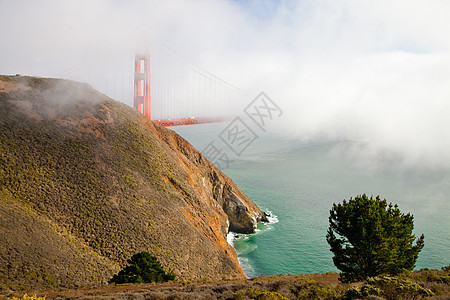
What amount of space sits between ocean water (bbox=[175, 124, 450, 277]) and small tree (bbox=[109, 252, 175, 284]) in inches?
489

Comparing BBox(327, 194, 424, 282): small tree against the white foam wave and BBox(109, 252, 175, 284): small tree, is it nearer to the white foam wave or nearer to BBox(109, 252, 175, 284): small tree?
BBox(109, 252, 175, 284): small tree

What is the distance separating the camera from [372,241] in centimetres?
1614

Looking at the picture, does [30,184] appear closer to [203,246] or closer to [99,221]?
[99,221]

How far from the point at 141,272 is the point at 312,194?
37.6 metres

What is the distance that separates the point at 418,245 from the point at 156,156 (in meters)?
19.4

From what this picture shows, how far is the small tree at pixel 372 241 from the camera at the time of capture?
52.5 ft

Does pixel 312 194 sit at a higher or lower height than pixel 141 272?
higher

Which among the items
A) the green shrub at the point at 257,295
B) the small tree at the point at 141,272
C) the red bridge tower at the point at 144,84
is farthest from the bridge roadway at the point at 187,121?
the green shrub at the point at 257,295

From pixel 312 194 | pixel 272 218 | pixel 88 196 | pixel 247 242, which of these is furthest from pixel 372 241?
pixel 312 194

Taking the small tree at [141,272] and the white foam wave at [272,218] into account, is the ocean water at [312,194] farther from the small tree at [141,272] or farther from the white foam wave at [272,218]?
the small tree at [141,272]

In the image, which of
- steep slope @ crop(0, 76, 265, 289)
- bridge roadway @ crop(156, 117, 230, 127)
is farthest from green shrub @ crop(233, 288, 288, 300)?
bridge roadway @ crop(156, 117, 230, 127)

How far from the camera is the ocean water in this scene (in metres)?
31.8

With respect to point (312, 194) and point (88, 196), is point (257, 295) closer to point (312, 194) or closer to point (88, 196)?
point (88, 196)

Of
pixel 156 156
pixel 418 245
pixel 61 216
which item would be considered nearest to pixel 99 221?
pixel 61 216
